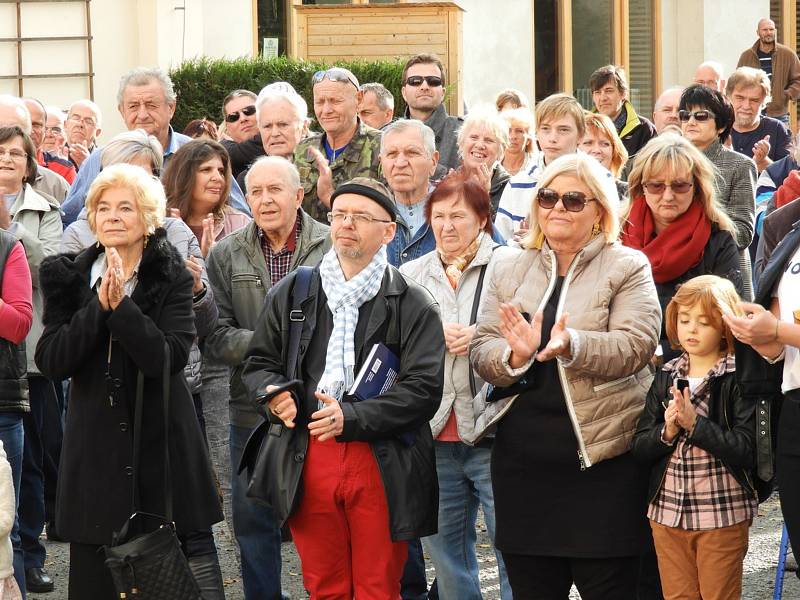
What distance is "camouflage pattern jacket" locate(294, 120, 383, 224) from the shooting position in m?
7.28

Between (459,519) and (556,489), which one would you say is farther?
(459,519)

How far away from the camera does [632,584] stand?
183 inches

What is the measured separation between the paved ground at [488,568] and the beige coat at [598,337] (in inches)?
70.0

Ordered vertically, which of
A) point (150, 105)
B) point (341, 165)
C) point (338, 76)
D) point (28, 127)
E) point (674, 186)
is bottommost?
point (674, 186)

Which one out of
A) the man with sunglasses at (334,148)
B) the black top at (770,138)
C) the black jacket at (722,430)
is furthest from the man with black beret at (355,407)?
the black top at (770,138)

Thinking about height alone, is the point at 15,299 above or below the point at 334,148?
below

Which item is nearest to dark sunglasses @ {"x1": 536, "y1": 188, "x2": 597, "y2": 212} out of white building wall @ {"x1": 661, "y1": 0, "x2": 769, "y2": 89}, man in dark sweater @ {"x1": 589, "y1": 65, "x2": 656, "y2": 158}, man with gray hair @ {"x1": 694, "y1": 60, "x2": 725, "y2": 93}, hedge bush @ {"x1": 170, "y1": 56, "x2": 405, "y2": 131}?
man in dark sweater @ {"x1": 589, "y1": 65, "x2": 656, "y2": 158}

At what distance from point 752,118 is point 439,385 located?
617cm

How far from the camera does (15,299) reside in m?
5.58

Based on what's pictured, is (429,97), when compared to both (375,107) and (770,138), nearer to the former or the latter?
(375,107)

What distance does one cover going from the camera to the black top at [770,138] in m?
10.2

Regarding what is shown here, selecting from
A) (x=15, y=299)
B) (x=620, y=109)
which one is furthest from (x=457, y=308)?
(x=620, y=109)

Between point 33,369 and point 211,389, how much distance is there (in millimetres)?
964

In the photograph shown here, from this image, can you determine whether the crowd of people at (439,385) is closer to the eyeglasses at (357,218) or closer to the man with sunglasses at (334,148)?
the eyeglasses at (357,218)
